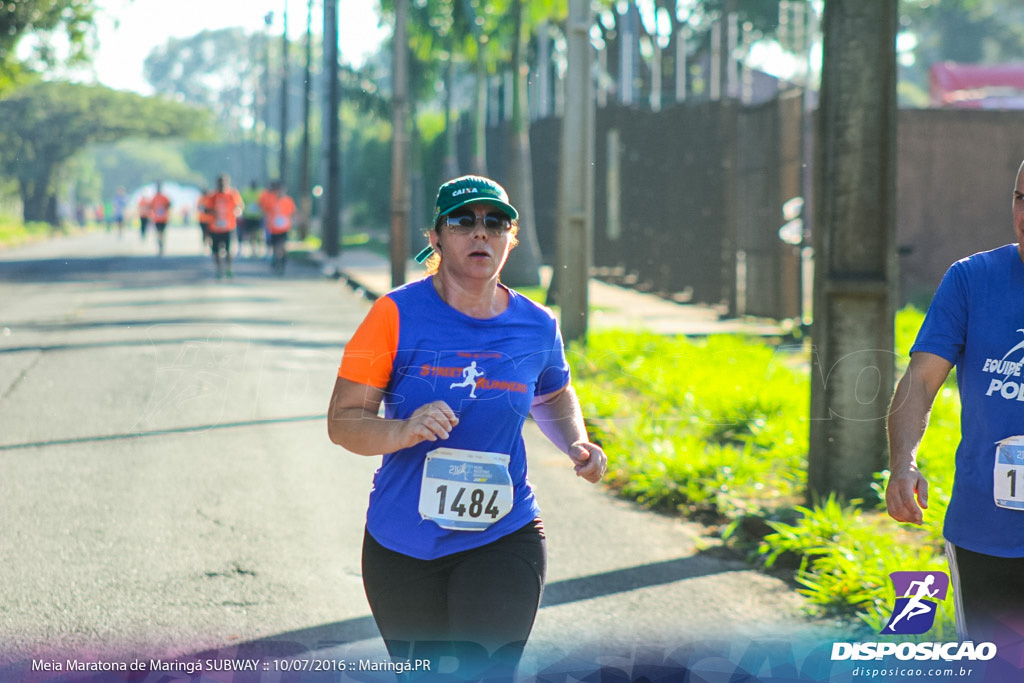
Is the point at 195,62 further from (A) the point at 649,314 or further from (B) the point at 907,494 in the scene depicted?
(B) the point at 907,494

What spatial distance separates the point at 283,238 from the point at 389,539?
24.1 metres

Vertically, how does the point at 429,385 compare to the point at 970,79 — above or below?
below

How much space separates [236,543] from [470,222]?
357cm

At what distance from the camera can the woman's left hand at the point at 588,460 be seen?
3.47 meters

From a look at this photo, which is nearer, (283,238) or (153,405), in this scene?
(153,405)

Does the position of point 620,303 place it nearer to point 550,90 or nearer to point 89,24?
point 550,90

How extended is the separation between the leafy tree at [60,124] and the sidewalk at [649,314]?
6665 mm

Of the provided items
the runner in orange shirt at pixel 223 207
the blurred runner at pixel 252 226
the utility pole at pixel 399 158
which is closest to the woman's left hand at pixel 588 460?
the utility pole at pixel 399 158

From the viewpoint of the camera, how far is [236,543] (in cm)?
652

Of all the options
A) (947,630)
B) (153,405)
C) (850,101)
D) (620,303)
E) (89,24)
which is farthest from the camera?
(89,24)

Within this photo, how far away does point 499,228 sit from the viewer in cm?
342

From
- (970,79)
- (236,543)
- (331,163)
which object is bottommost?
(236,543)

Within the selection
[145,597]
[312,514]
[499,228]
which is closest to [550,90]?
[312,514]

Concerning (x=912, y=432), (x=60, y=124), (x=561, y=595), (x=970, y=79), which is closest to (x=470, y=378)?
(x=912, y=432)
